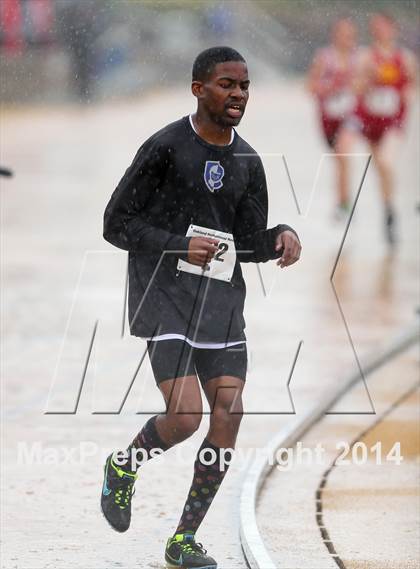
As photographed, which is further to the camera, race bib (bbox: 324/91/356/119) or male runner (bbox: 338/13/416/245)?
race bib (bbox: 324/91/356/119)

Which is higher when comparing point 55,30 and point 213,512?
point 213,512

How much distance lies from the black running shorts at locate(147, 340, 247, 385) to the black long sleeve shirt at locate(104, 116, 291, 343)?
46 millimetres

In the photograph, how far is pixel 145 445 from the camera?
580 centimetres

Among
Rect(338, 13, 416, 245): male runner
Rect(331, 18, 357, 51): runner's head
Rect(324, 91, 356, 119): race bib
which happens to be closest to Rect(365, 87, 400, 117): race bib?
Rect(338, 13, 416, 245): male runner

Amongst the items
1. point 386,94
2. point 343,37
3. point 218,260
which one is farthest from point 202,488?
point 343,37

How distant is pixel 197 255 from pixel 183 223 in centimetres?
21

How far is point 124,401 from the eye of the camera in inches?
337

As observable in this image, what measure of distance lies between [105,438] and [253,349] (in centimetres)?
246

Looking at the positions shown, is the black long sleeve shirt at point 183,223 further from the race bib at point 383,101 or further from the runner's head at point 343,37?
the runner's head at point 343,37

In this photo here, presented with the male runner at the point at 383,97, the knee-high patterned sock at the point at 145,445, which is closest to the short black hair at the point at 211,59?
the knee-high patterned sock at the point at 145,445

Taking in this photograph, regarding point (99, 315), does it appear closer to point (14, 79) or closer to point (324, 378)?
point (324, 378)

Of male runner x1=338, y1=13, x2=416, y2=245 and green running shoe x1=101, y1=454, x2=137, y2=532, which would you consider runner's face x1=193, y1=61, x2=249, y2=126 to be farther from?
male runner x1=338, y1=13, x2=416, y2=245

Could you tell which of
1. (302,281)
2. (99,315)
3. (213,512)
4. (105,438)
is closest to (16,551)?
(213,512)

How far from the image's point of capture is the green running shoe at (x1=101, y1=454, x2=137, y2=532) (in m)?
5.83
